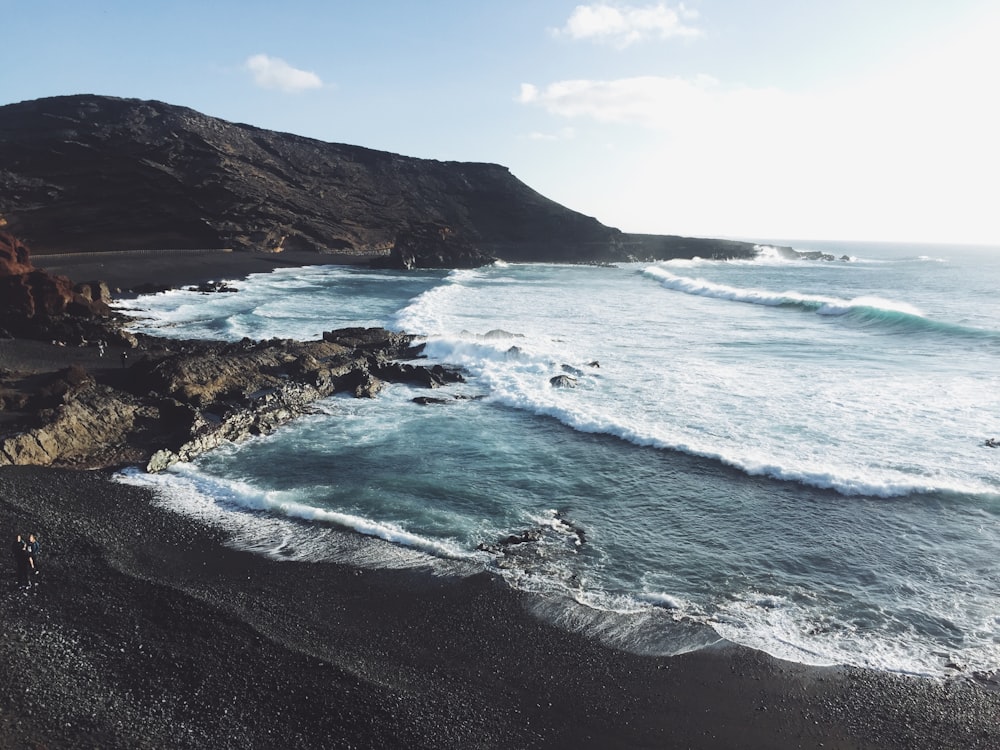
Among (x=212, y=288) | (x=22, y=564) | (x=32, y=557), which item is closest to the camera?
(x=22, y=564)

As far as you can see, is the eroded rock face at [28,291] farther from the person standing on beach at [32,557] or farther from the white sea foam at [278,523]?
the person standing on beach at [32,557]

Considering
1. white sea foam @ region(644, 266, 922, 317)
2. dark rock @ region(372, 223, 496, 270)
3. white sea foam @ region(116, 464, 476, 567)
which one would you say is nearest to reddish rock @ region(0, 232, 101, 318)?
white sea foam @ region(116, 464, 476, 567)

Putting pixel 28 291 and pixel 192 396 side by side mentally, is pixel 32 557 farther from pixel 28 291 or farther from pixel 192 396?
pixel 28 291

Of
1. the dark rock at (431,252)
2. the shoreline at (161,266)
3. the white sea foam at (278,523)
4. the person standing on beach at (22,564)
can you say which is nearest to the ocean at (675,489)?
the white sea foam at (278,523)

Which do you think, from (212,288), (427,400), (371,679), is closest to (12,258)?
(212,288)

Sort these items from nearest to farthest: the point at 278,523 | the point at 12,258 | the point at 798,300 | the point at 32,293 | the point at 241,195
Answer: the point at 278,523 → the point at 32,293 → the point at 12,258 → the point at 798,300 → the point at 241,195

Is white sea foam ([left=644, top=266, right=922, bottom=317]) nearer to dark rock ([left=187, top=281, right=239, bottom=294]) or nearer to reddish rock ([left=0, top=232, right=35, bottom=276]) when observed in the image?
dark rock ([left=187, top=281, right=239, bottom=294])

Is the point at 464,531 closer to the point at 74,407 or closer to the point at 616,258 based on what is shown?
the point at 74,407
